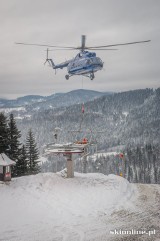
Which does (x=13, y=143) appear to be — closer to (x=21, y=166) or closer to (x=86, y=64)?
(x=21, y=166)

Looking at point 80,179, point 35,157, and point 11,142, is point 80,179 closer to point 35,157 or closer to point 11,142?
point 11,142

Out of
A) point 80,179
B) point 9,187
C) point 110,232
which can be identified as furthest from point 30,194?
point 110,232

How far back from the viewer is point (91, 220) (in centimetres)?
2400

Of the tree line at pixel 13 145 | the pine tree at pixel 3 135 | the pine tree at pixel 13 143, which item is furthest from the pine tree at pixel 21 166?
the pine tree at pixel 3 135

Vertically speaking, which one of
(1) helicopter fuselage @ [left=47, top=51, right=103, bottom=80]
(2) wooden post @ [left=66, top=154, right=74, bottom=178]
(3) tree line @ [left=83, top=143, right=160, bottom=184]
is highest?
(1) helicopter fuselage @ [left=47, top=51, right=103, bottom=80]

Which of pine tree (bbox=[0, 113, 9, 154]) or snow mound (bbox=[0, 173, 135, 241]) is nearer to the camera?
snow mound (bbox=[0, 173, 135, 241])

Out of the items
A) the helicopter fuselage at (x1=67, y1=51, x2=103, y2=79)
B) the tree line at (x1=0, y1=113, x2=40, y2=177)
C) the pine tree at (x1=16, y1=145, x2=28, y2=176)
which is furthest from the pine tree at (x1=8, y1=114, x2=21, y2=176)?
the helicopter fuselage at (x1=67, y1=51, x2=103, y2=79)

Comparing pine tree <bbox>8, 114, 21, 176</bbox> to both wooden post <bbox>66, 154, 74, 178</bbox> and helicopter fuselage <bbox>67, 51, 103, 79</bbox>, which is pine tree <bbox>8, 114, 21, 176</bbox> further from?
helicopter fuselage <bbox>67, 51, 103, 79</bbox>

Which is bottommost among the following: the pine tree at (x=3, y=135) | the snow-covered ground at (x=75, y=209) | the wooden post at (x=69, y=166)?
Answer: the snow-covered ground at (x=75, y=209)

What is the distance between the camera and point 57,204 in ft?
89.6

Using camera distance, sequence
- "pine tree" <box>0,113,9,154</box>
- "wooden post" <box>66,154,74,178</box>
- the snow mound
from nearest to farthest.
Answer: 1. the snow mound
2. "wooden post" <box>66,154,74,178</box>
3. "pine tree" <box>0,113,9,154</box>

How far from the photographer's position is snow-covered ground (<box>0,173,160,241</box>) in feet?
69.5

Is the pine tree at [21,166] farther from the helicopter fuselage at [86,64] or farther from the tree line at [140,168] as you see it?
the tree line at [140,168]

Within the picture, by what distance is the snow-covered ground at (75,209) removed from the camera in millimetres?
21172
